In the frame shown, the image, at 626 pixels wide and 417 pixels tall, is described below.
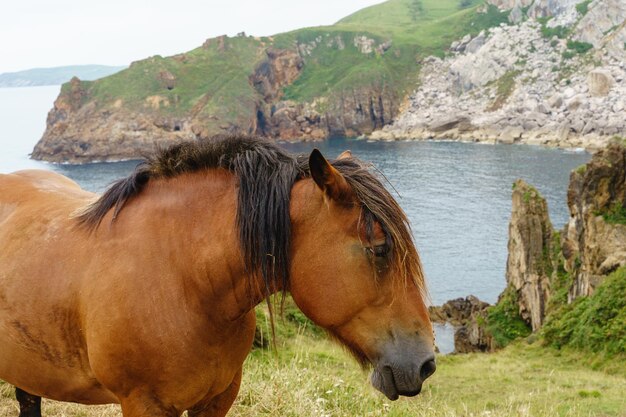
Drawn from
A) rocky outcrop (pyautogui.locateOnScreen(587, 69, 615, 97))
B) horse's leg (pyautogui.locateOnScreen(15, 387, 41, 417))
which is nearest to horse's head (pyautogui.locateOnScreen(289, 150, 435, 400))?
horse's leg (pyautogui.locateOnScreen(15, 387, 41, 417))

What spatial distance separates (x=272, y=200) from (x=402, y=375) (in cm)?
94

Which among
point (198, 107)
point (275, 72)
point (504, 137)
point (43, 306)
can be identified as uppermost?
point (275, 72)

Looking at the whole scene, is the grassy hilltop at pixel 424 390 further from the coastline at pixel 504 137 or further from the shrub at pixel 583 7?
the shrub at pixel 583 7

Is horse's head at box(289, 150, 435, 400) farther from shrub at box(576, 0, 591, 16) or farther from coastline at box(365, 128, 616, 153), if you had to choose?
shrub at box(576, 0, 591, 16)

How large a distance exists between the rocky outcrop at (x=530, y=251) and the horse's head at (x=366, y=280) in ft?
104

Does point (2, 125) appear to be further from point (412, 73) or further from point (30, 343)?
point (30, 343)

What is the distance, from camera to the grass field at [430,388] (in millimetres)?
4953

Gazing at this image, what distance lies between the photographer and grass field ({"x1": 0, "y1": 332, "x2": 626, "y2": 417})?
4.95 m

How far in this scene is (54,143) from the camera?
10050 centimetres

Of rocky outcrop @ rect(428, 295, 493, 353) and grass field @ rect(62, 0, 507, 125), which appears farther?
grass field @ rect(62, 0, 507, 125)

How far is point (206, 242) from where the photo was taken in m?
2.83

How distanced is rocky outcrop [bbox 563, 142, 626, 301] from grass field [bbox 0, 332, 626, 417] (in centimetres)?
429

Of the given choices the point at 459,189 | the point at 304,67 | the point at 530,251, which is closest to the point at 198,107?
the point at 304,67

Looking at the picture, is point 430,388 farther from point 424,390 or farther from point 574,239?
point 574,239
